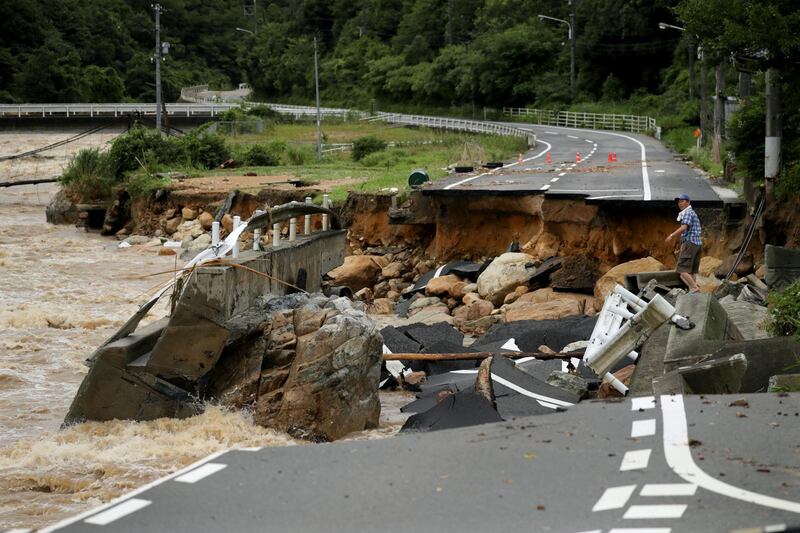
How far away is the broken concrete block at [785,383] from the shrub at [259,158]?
3911cm

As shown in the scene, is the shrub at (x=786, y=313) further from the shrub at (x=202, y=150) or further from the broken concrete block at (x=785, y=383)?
the shrub at (x=202, y=150)

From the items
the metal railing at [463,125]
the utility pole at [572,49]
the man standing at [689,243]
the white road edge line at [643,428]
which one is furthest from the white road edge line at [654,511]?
the utility pole at [572,49]

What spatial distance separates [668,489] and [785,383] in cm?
361

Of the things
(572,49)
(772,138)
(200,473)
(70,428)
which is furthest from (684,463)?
(572,49)

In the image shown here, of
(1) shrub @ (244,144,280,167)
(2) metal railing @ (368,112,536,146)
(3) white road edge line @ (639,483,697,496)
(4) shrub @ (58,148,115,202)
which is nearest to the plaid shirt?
(3) white road edge line @ (639,483,697,496)

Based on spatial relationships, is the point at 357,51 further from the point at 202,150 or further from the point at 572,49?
the point at 202,150

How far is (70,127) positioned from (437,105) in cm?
3949

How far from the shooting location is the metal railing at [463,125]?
60.1 m

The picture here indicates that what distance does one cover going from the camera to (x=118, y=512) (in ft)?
21.1

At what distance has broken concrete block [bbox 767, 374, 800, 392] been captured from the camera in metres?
9.63

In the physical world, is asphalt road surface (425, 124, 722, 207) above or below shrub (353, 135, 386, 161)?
above

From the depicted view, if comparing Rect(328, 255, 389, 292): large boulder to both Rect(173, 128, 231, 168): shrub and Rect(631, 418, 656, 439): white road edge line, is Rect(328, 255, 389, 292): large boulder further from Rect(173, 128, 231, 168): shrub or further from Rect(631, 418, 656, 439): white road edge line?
Rect(173, 128, 231, 168): shrub

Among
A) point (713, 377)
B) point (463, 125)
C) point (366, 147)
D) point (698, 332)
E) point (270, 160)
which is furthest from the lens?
point (463, 125)

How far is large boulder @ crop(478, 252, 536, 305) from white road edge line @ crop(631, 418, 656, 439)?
47.0ft
